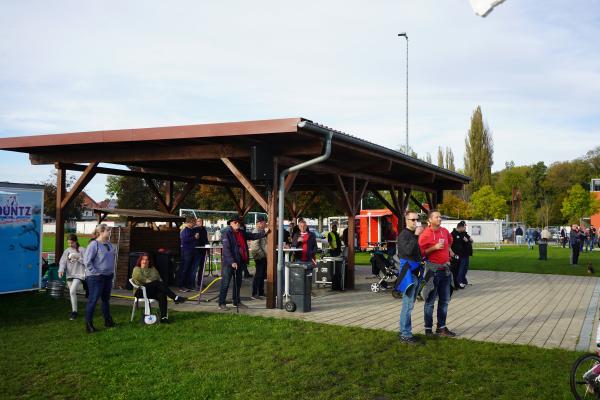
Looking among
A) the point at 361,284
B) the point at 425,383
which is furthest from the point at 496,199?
the point at 425,383

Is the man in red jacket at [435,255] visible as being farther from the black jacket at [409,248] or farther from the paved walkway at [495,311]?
the paved walkway at [495,311]

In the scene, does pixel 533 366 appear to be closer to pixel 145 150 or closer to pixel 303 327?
pixel 303 327

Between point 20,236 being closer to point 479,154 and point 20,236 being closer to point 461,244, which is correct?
point 461,244

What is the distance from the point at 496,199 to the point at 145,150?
4729cm

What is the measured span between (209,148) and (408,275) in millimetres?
5198

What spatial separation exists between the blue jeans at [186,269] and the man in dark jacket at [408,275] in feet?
22.1

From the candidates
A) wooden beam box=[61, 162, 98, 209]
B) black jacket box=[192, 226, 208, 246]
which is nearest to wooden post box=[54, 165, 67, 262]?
wooden beam box=[61, 162, 98, 209]

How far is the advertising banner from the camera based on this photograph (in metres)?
10.9

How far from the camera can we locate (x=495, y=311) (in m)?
10.2

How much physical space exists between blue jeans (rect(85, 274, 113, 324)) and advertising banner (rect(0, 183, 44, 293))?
11.9ft

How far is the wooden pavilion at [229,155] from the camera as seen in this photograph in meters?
9.66

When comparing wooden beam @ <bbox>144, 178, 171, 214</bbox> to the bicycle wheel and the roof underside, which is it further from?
the bicycle wheel

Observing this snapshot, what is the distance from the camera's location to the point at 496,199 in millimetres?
53469

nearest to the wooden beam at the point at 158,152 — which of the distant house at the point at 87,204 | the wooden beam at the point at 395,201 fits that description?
the wooden beam at the point at 395,201
